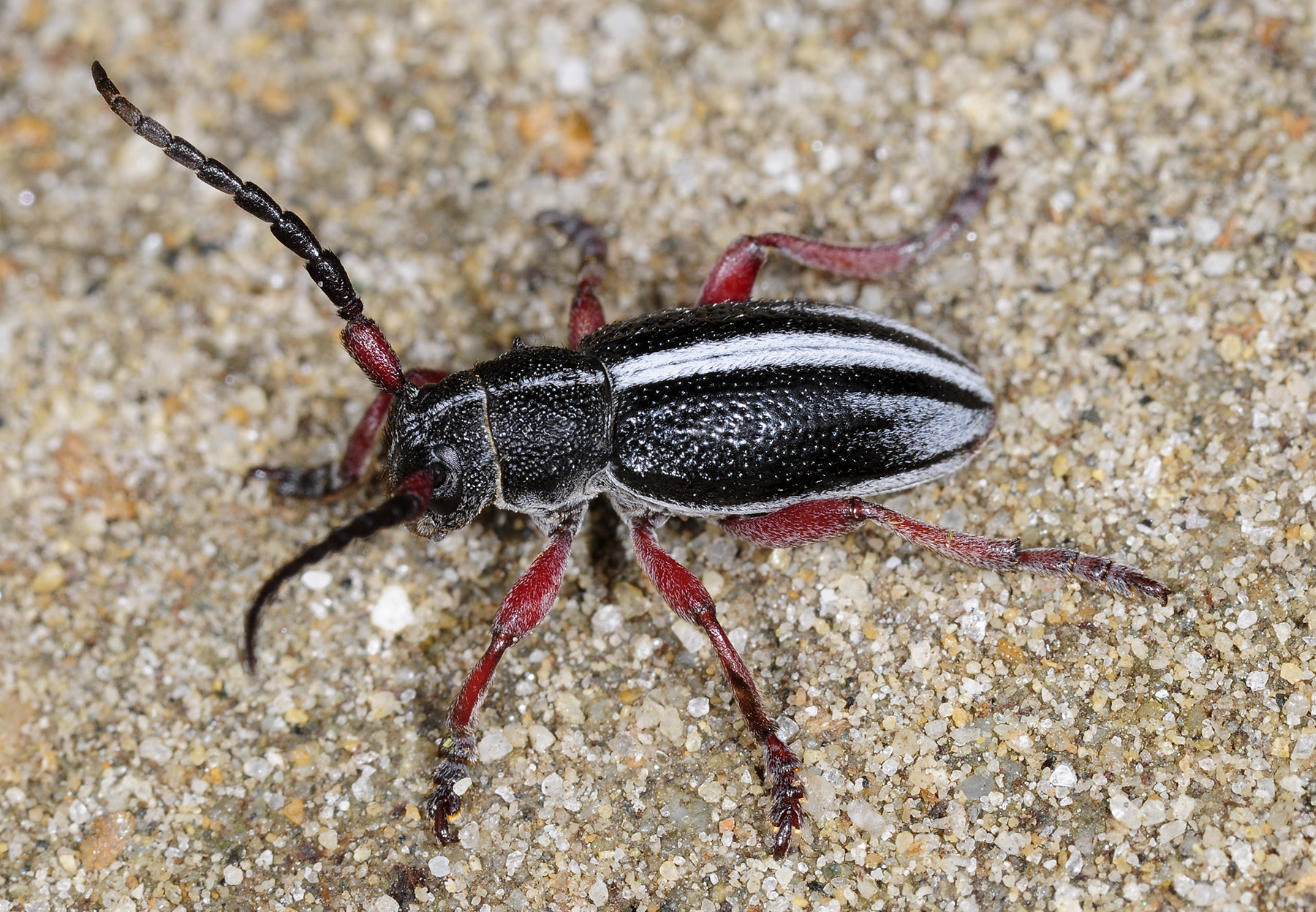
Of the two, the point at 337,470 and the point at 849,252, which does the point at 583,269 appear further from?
the point at 337,470

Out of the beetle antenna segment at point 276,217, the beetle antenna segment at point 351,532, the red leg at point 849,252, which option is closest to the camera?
the beetle antenna segment at point 351,532

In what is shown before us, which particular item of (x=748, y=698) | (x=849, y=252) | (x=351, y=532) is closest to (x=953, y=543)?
(x=748, y=698)

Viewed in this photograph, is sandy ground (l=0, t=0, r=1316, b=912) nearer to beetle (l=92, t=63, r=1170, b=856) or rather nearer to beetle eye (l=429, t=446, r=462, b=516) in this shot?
beetle (l=92, t=63, r=1170, b=856)

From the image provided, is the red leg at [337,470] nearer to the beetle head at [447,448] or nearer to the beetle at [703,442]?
the beetle at [703,442]

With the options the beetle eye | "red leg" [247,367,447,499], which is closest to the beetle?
the beetle eye

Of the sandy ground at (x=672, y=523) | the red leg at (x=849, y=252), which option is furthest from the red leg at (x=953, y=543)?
the red leg at (x=849, y=252)

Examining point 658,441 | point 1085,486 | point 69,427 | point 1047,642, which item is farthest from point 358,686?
point 1085,486

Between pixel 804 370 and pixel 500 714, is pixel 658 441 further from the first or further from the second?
pixel 500 714
